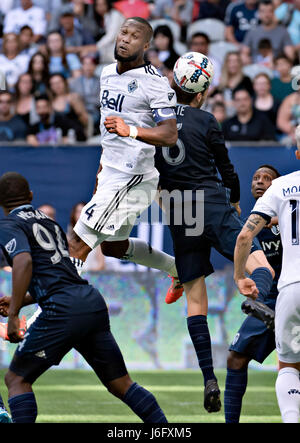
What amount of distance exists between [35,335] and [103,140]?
2313 mm

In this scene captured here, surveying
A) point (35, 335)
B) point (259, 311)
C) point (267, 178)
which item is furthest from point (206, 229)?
point (35, 335)

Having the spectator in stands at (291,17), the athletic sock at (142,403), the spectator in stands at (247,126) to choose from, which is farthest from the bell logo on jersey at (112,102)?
the spectator in stands at (291,17)

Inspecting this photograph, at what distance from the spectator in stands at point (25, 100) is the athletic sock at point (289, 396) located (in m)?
8.84

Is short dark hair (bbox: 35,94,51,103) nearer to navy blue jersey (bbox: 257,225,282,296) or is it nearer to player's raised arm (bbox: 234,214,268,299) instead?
navy blue jersey (bbox: 257,225,282,296)

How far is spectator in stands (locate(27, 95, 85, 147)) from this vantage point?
14412mm

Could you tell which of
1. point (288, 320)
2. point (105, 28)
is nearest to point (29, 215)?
point (288, 320)

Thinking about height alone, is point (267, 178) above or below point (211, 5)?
below

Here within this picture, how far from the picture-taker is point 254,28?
1623 centimetres

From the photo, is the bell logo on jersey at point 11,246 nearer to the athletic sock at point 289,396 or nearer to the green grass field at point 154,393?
the athletic sock at point 289,396

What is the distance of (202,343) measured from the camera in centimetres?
801

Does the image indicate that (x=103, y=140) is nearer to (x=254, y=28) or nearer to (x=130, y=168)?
(x=130, y=168)

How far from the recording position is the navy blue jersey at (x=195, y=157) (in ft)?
26.7
